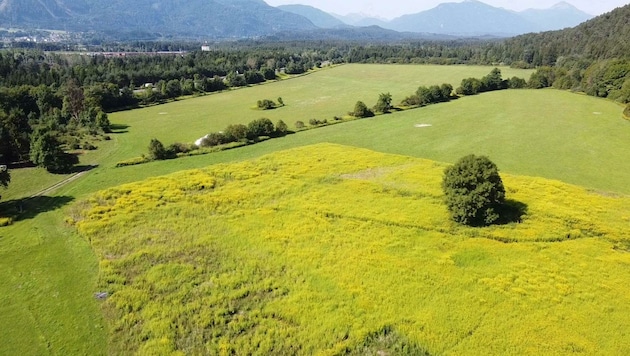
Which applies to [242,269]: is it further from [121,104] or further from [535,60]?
[535,60]

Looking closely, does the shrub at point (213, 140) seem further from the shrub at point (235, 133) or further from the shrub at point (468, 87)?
the shrub at point (468, 87)

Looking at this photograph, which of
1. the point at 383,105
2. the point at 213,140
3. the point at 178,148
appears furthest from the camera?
the point at 383,105

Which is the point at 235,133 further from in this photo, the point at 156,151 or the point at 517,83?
the point at 517,83

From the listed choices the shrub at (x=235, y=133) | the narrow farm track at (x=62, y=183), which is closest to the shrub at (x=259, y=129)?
the shrub at (x=235, y=133)

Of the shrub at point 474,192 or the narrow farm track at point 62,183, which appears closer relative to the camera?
the shrub at point 474,192

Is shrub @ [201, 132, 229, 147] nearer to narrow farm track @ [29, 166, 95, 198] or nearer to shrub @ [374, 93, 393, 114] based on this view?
narrow farm track @ [29, 166, 95, 198]

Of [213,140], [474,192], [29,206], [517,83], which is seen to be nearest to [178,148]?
[213,140]

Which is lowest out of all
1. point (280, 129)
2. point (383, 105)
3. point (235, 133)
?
point (280, 129)
